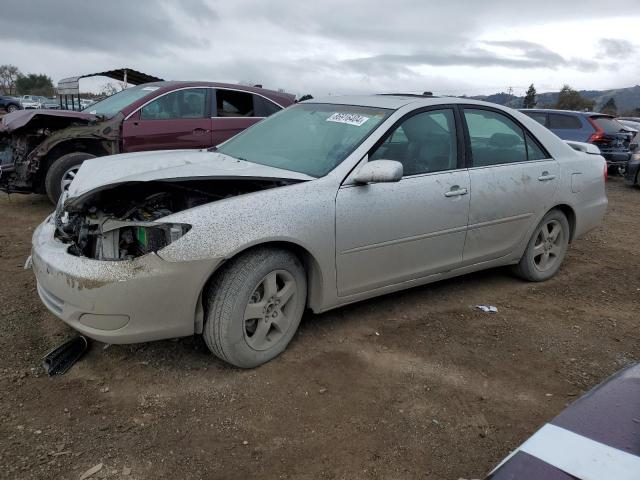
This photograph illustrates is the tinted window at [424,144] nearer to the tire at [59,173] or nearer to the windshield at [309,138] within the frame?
the windshield at [309,138]

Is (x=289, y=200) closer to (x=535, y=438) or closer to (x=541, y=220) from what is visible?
(x=535, y=438)

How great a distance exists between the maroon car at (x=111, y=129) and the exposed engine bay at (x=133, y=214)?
3456 millimetres

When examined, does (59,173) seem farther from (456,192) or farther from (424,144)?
(456,192)

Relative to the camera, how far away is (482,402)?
2898mm

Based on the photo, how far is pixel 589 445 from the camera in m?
1.57

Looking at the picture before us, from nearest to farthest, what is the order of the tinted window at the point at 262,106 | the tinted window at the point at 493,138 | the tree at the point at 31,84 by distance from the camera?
the tinted window at the point at 493,138, the tinted window at the point at 262,106, the tree at the point at 31,84

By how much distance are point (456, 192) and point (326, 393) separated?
1.73 meters

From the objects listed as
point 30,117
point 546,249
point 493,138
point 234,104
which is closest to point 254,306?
point 493,138

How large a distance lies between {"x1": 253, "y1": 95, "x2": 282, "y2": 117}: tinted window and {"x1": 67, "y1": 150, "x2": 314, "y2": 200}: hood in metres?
3.86

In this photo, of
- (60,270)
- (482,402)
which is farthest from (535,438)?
(60,270)

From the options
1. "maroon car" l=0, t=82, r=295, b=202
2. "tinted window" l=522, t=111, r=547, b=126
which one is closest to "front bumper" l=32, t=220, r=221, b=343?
"maroon car" l=0, t=82, r=295, b=202

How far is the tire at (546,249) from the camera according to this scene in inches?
181

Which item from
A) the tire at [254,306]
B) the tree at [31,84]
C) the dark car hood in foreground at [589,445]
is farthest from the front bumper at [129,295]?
the tree at [31,84]

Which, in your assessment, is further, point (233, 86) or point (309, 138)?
point (233, 86)
